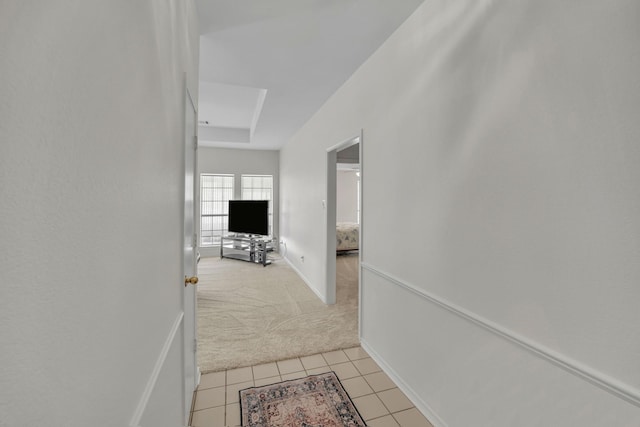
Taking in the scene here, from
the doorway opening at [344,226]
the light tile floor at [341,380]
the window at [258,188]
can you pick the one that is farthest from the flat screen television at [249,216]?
the light tile floor at [341,380]

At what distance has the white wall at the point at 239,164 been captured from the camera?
677 centimetres

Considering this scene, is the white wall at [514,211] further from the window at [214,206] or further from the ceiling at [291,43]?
the window at [214,206]

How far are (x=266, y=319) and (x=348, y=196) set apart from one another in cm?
735

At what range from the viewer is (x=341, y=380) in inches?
86.8

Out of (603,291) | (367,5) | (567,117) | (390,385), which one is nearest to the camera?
(603,291)

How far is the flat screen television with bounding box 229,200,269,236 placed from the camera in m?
6.18

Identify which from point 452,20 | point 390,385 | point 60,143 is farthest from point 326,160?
point 60,143

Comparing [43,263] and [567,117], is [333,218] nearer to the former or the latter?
[567,117]

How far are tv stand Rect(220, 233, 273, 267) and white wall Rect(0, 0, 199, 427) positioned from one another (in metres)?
4.91

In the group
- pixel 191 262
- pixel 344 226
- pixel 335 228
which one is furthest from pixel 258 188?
pixel 191 262

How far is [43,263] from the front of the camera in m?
0.42

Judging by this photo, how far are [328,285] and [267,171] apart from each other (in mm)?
4260

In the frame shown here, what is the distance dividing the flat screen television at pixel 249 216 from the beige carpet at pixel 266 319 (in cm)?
130

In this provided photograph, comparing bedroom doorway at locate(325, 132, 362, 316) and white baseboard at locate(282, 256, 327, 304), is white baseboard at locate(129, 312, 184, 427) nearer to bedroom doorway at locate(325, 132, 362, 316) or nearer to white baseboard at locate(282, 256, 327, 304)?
bedroom doorway at locate(325, 132, 362, 316)
